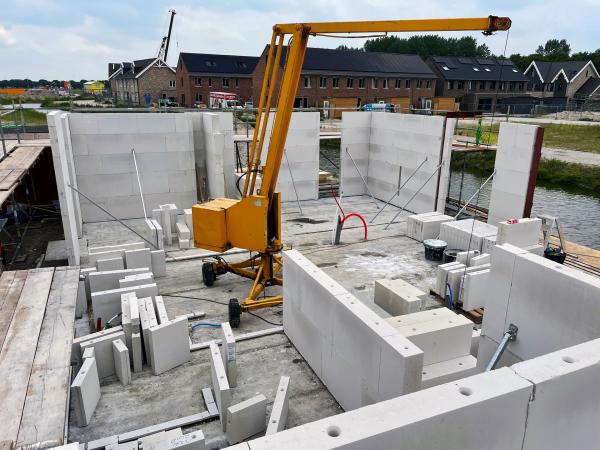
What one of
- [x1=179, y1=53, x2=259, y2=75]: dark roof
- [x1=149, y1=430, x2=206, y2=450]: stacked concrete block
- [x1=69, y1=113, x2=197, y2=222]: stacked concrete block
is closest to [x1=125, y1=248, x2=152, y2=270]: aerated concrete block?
[x1=149, y1=430, x2=206, y2=450]: stacked concrete block

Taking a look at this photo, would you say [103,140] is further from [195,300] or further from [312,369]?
[312,369]

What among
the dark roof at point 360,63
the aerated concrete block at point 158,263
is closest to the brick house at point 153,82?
the dark roof at point 360,63

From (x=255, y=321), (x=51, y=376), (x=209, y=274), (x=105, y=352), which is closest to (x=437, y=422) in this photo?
(x=51, y=376)

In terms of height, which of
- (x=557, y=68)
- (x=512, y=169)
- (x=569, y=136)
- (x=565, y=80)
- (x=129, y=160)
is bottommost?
(x=569, y=136)

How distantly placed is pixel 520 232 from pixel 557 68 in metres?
67.9

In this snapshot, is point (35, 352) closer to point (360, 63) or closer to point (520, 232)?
point (520, 232)

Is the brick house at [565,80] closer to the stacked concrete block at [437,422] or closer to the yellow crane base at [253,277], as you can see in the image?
the yellow crane base at [253,277]

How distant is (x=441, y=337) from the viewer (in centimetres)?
577

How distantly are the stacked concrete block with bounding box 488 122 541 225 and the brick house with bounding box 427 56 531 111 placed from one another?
4666cm

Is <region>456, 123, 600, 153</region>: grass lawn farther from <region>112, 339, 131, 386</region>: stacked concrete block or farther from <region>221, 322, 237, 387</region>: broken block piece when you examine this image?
<region>112, 339, 131, 386</region>: stacked concrete block

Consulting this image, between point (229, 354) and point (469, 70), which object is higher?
point (469, 70)

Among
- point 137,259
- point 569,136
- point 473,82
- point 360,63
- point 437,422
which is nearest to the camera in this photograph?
point 437,422

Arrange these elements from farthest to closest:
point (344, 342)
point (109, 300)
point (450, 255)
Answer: point (450, 255), point (109, 300), point (344, 342)

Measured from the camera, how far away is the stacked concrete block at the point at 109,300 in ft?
25.8
